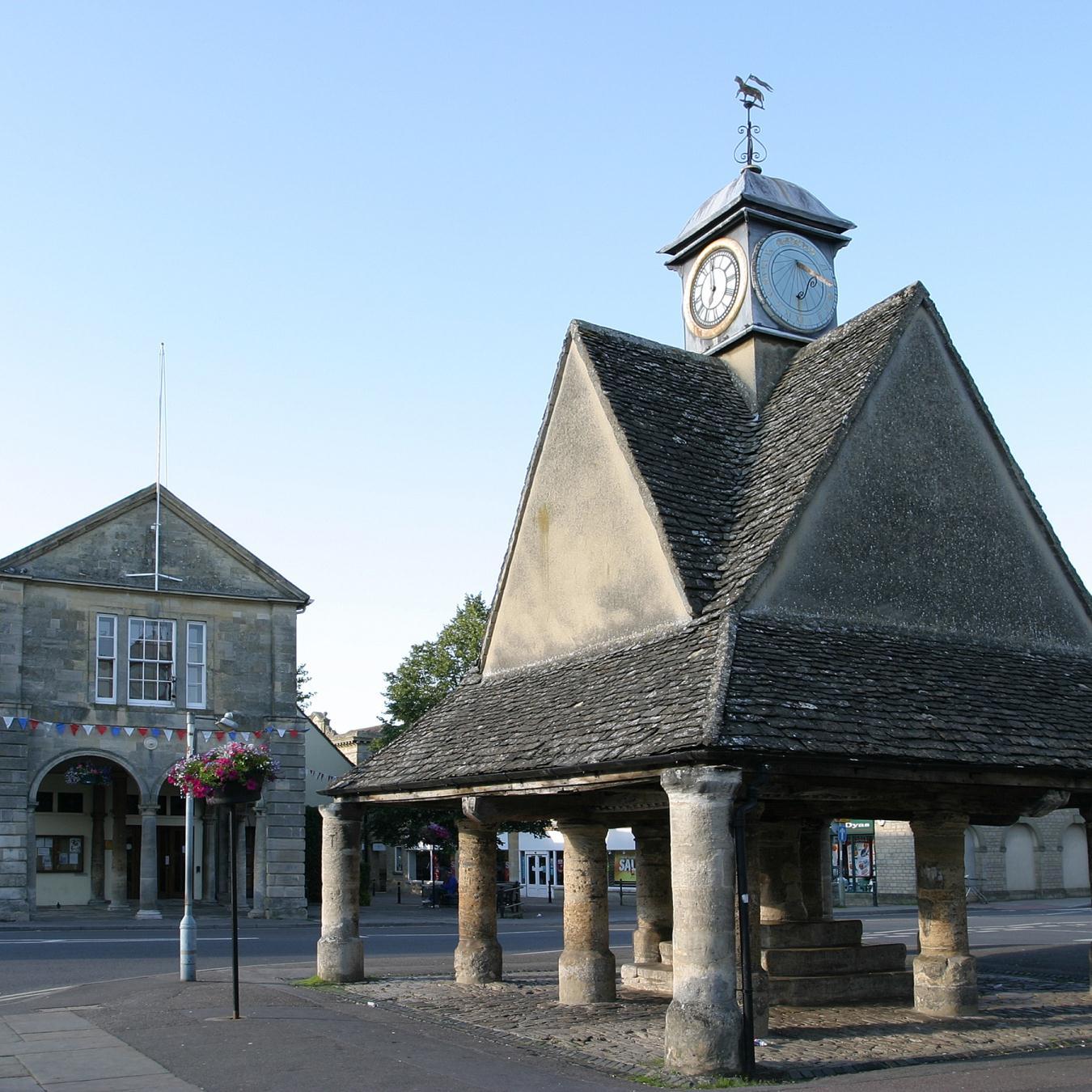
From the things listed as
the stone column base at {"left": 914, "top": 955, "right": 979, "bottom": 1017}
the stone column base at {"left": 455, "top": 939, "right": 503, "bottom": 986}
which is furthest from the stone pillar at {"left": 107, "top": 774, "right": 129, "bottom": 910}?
the stone column base at {"left": 914, "top": 955, "right": 979, "bottom": 1017}

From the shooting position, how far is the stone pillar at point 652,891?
57.3 feet

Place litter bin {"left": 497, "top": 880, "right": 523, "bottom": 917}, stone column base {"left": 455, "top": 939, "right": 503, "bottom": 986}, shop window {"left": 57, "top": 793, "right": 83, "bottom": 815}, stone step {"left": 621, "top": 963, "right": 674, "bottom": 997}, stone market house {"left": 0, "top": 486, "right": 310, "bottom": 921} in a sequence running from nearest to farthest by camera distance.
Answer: stone step {"left": 621, "top": 963, "right": 674, "bottom": 997}
stone column base {"left": 455, "top": 939, "right": 503, "bottom": 986}
stone market house {"left": 0, "top": 486, "right": 310, "bottom": 921}
shop window {"left": 57, "top": 793, "right": 83, "bottom": 815}
litter bin {"left": 497, "top": 880, "right": 523, "bottom": 917}

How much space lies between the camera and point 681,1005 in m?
10.3

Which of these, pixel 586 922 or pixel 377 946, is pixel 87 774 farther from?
pixel 586 922

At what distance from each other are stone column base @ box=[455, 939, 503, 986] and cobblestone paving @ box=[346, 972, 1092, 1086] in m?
0.18

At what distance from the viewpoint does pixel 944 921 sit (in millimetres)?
13664

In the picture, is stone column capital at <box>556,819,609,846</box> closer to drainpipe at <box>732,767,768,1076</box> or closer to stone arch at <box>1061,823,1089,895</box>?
drainpipe at <box>732,767,768,1076</box>

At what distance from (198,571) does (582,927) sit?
2145 centimetres

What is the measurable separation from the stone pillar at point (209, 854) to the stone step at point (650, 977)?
22.3m

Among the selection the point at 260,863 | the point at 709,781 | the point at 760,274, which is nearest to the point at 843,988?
the point at 709,781

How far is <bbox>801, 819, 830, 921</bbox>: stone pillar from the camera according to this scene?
17516 millimetres

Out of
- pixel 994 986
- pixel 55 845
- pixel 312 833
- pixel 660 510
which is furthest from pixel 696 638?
pixel 312 833

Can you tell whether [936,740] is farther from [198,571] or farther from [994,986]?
[198,571]

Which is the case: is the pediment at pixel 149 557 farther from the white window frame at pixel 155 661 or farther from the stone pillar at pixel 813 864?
the stone pillar at pixel 813 864
